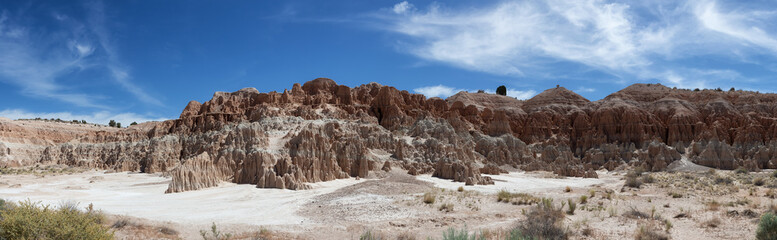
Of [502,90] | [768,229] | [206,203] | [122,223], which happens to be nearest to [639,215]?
[768,229]

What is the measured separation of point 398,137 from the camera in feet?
167

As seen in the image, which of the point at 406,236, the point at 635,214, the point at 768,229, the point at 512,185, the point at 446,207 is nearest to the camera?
the point at 768,229

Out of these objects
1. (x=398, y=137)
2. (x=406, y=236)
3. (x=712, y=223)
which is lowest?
(x=712, y=223)

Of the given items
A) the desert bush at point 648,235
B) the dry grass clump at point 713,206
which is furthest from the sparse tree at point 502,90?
the desert bush at point 648,235

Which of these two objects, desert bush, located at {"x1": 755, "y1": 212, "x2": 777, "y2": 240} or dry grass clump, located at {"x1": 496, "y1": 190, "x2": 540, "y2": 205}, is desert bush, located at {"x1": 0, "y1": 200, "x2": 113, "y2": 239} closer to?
desert bush, located at {"x1": 755, "y1": 212, "x2": 777, "y2": 240}

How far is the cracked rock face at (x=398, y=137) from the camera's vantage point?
37.2 metres

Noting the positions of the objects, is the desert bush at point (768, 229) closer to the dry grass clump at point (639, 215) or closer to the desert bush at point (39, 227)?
the dry grass clump at point (639, 215)

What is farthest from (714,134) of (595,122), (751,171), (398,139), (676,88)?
(398,139)

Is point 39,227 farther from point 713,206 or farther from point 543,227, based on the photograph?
point 713,206

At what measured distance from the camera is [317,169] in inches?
1315

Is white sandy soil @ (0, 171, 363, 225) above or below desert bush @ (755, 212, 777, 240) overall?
above

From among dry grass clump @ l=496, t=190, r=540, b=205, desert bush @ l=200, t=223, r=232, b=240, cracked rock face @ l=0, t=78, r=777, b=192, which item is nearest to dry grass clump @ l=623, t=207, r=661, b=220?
dry grass clump @ l=496, t=190, r=540, b=205

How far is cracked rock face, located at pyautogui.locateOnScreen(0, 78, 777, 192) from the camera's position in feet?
122

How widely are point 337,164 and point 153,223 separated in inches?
918
